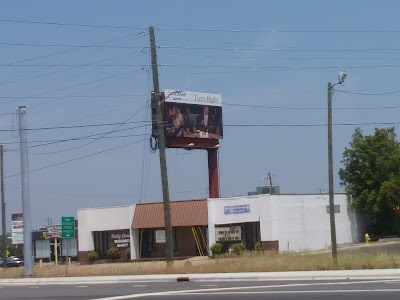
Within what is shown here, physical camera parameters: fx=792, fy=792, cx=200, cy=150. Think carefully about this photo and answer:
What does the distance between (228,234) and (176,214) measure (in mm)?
4737

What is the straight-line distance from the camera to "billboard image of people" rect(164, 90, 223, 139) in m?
62.0

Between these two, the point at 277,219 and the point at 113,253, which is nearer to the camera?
the point at 277,219

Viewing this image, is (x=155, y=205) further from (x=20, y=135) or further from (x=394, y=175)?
(x=20, y=135)

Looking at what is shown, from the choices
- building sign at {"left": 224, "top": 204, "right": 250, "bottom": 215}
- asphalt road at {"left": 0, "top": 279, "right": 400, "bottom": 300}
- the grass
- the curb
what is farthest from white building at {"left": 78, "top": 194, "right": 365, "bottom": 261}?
asphalt road at {"left": 0, "top": 279, "right": 400, "bottom": 300}

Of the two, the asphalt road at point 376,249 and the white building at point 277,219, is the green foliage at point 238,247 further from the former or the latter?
the asphalt road at point 376,249

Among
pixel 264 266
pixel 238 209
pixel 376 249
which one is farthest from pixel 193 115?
pixel 264 266

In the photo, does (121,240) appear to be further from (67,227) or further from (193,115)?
(67,227)

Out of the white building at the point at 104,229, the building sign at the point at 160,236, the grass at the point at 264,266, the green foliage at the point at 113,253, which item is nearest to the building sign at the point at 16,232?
the white building at the point at 104,229

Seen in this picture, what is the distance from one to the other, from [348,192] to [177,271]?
31456mm

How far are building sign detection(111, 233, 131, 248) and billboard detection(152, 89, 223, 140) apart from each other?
30.4 feet

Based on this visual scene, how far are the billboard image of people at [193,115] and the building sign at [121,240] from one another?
9.46 meters

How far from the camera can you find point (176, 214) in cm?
6084

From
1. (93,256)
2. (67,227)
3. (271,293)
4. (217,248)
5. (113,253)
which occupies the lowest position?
(93,256)

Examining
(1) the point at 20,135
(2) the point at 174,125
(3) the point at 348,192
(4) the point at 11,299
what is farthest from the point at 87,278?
(3) the point at 348,192
